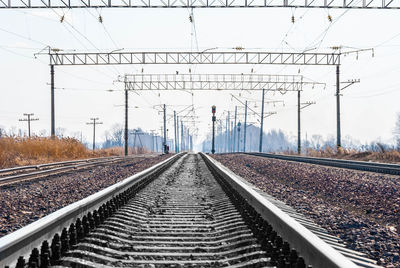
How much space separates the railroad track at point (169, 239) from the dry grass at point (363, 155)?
19.4 meters

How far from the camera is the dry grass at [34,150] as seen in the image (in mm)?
20297

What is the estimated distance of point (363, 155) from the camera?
89.3ft

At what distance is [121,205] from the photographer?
6.43 meters

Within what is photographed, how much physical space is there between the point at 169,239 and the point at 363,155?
2541 centimetres

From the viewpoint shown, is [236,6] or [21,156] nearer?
[236,6]

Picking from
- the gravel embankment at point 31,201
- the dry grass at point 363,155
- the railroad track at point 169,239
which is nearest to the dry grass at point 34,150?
the gravel embankment at point 31,201

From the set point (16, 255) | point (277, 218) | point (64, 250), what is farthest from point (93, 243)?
point (277, 218)

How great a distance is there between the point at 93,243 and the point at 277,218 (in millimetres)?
1820

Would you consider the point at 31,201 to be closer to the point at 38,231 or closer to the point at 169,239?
the point at 169,239

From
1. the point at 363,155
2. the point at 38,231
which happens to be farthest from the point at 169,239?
the point at 363,155

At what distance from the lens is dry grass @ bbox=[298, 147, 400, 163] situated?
23094 mm

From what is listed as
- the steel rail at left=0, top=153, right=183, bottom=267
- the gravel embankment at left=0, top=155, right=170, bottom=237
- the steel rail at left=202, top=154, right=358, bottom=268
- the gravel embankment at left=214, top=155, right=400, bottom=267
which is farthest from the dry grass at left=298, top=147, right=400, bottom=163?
the steel rail at left=0, top=153, right=183, bottom=267

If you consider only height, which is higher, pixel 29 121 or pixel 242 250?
pixel 29 121

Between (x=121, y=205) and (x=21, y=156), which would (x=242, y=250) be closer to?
(x=121, y=205)
